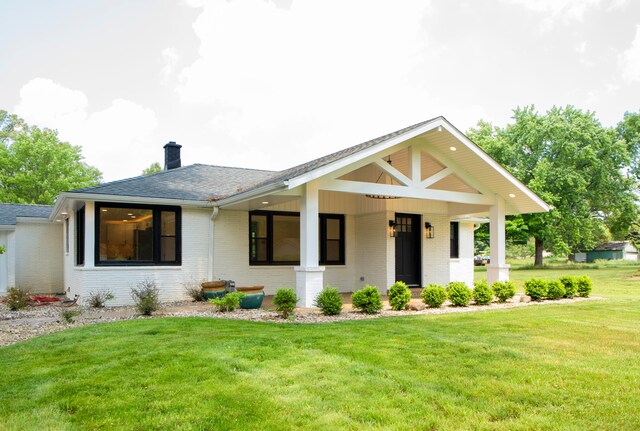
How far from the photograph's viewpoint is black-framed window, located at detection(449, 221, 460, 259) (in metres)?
17.2

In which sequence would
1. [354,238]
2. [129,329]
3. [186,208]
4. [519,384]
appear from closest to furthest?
[519,384] < [129,329] < [186,208] < [354,238]

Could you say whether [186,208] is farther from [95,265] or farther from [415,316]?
[415,316]

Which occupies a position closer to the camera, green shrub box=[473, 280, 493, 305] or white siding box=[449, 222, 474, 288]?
→ green shrub box=[473, 280, 493, 305]

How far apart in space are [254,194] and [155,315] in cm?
320

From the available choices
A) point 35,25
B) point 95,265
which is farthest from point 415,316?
point 35,25

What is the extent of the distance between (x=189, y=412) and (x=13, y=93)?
41038 millimetres

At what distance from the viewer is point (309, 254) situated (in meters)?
9.71

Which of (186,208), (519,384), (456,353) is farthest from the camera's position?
(186,208)

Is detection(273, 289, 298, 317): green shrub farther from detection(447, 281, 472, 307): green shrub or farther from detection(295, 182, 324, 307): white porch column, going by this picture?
detection(447, 281, 472, 307): green shrub

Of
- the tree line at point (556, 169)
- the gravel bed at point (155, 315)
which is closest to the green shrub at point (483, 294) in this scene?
the gravel bed at point (155, 315)

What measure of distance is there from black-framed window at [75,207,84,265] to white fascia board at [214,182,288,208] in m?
3.61

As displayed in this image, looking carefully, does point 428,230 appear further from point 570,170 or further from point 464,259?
point 570,170

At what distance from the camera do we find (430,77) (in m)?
17.7

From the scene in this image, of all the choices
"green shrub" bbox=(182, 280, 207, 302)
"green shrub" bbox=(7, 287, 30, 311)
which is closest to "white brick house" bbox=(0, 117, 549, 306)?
"green shrub" bbox=(182, 280, 207, 302)
